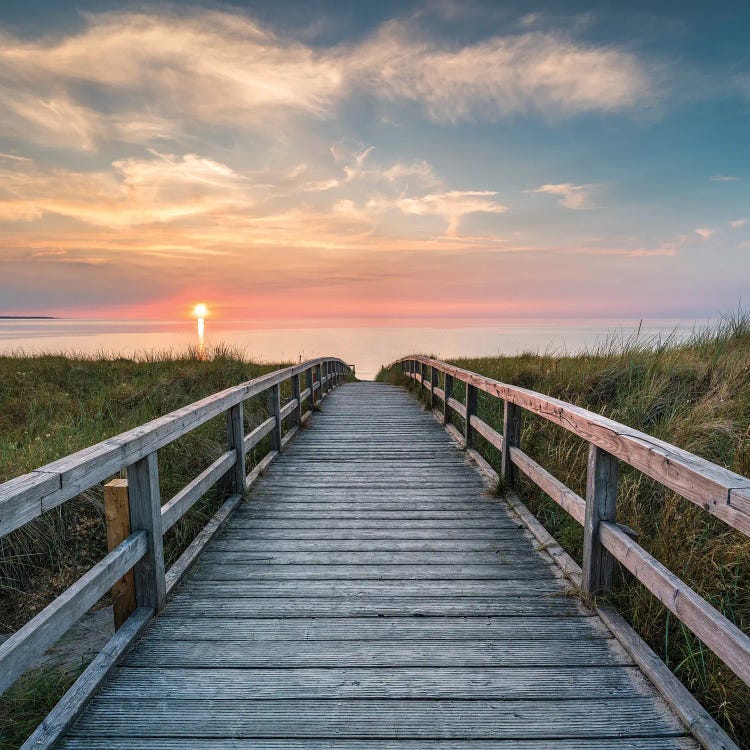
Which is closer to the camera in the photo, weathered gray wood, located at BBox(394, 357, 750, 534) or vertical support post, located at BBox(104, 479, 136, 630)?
weathered gray wood, located at BBox(394, 357, 750, 534)

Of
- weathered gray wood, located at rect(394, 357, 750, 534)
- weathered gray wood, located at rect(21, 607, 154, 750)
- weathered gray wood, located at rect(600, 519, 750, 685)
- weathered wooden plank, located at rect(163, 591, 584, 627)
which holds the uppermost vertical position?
weathered gray wood, located at rect(394, 357, 750, 534)

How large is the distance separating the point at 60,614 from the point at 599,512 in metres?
2.54

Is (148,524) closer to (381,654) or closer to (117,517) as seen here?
(117,517)

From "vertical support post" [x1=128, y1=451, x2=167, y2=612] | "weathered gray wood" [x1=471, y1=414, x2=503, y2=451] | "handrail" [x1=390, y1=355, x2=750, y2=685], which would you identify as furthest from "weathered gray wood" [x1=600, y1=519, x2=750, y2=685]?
"vertical support post" [x1=128, y1=451, x2=167, y2=612]

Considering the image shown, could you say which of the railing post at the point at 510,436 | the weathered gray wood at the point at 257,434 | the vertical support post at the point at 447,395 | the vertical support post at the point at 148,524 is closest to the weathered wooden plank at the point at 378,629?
the vertical support post at the point at 148,524

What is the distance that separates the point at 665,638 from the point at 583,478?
2037 millimetres

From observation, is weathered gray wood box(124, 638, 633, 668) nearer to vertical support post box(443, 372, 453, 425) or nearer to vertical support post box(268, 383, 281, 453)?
vertical support post box(268, 383, 281, 453)

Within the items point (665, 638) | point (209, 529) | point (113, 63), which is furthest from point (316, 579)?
point (113, 63)

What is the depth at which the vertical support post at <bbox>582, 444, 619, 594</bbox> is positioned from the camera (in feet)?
8.48

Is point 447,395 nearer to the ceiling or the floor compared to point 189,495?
nearer to the ceiling

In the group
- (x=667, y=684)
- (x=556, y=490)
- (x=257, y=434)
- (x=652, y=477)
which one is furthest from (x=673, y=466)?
(x=257, y=434)

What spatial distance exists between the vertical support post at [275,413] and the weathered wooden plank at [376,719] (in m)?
4.10

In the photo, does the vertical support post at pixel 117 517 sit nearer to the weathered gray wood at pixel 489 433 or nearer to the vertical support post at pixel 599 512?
the vertical support post at pixel 599 512

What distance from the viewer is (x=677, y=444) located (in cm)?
429
